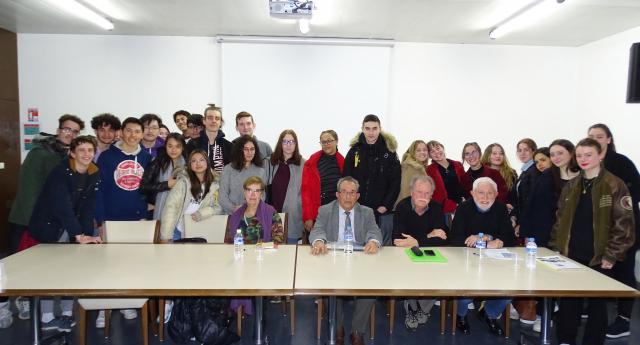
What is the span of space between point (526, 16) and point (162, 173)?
456 cm

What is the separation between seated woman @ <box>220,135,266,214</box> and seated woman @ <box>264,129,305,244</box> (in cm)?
22

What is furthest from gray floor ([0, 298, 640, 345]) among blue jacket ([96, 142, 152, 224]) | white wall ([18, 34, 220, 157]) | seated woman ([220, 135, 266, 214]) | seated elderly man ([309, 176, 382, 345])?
white wall ([18, 34, 220, 157])

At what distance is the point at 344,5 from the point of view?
15.2 ft

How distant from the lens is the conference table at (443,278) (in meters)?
2.16

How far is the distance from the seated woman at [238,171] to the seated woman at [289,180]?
0.22m

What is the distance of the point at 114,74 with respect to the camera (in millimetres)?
6223

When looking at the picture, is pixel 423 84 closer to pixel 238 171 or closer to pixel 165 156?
pixel 238 171

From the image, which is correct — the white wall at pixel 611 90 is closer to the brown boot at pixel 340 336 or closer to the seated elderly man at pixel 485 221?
the seated elderly man at pixel 485 221

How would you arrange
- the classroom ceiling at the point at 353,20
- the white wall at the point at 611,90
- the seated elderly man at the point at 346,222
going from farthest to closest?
the white wall at the point at 611,90 → the classroom ceiling at the point at 353,20 → the seated elderly man at the point at 346,222

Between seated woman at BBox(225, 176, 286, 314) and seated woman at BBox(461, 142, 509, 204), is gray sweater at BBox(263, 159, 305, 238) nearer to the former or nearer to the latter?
seated woman at BBox(225, 176, 286, 314)

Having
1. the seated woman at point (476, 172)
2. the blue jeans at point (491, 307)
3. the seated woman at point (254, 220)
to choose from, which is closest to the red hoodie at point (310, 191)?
the seated woman at point (254, 220)

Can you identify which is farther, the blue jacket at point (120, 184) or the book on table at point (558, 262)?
the blue jacket at point (120, 184)

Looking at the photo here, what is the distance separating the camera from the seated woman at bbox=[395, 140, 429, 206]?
4.20 m

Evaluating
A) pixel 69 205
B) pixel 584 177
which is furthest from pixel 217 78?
pixel 584 177
